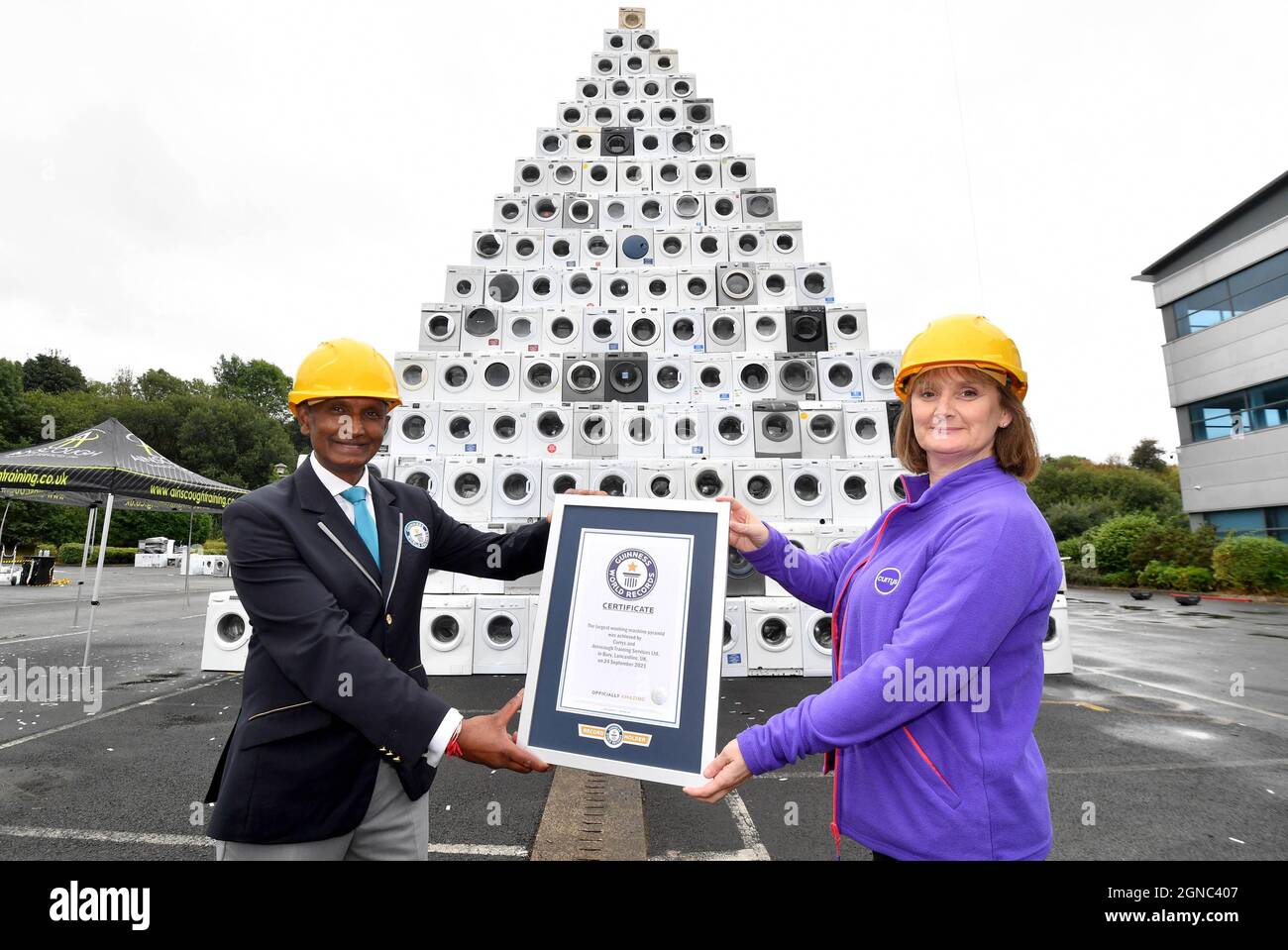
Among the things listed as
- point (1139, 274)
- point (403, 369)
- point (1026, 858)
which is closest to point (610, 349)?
point (403, 369)

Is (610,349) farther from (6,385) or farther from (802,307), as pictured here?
(6,385)

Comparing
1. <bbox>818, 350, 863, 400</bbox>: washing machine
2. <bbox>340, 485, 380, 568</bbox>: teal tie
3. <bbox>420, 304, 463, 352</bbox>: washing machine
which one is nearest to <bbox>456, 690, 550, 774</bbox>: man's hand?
<bbox>340, 485, 380, 568</bbox>: teal tie

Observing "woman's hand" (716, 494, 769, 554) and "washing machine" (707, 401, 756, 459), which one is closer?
"woman's hand" (716, 494, 769, 554)

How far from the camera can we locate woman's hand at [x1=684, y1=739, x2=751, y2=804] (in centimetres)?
144

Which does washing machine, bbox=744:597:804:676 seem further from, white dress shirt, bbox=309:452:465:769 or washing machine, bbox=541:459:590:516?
white dress shirt, bbox=309:452:465:769

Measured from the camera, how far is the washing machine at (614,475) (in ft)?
23.7

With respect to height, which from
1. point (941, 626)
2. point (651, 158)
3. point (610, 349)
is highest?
point (651, 158)

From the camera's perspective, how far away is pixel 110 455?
7.94 m

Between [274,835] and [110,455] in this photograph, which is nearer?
[274,835]

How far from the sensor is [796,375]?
8.43m

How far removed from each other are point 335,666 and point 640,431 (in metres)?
6.30

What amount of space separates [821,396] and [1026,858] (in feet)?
24.1

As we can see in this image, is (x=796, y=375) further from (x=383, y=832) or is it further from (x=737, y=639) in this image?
(x=383, y=832)

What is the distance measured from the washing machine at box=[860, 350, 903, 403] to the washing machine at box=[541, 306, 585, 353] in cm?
414
